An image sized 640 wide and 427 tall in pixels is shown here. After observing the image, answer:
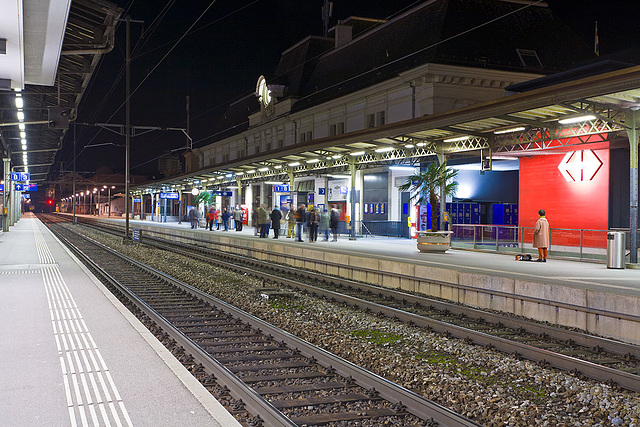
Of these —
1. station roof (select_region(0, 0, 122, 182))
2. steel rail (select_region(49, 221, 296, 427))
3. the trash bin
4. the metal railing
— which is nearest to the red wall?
the metal railing

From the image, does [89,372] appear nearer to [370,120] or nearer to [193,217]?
[370,120]

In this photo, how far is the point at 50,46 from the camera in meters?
12.4

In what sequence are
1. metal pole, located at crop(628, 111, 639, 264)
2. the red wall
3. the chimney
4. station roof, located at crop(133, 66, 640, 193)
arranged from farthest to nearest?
the chimney, the red wall, metal pole, located at crop(628, 111, 639, 264), station roof, located at crop(133, 66, 640, 193)

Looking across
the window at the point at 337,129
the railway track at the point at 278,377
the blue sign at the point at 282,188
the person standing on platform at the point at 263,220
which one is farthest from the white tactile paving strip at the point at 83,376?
the window at the point at 337,129

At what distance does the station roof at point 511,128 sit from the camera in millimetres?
13359

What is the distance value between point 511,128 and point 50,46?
12.7m

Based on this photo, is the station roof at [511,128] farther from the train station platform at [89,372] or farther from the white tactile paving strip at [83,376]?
the white tactile paving strip at [83,376]

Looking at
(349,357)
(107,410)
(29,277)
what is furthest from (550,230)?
(107,410)

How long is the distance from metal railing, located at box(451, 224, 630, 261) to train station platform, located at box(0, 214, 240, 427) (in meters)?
13.4

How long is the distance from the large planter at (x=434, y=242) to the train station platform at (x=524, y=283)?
0.54 meters

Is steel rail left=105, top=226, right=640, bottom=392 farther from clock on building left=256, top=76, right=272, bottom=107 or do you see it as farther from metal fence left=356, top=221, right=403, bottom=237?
clock on building left=256, top=76, right=272, bottom=107

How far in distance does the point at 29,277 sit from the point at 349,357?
9.89 meters

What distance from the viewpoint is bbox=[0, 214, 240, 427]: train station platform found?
4.63 metres

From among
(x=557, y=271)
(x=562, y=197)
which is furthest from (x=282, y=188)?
(x=557, y=271)
